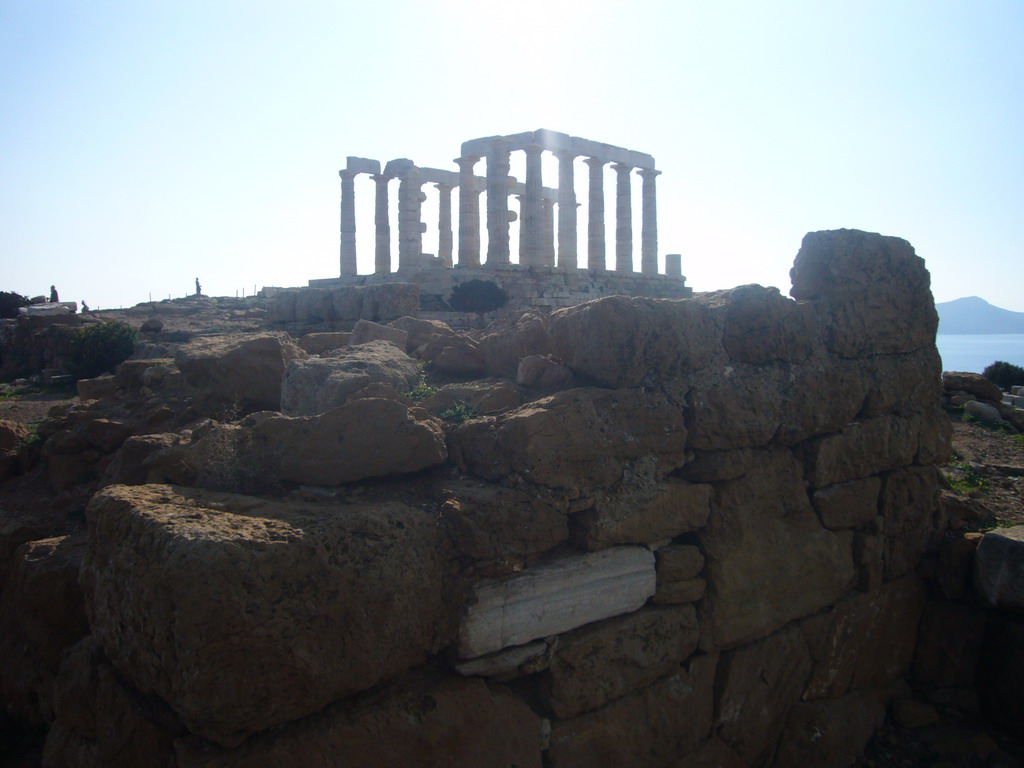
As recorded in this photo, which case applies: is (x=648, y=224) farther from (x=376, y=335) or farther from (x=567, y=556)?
(x=567, y=556)

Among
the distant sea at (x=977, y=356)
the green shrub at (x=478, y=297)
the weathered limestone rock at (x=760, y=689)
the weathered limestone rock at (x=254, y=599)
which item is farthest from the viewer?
the green shrub at (x=478, y=297)

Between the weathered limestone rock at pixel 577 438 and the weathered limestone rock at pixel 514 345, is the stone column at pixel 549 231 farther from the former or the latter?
the weathered limestone rock at pixel 577 438

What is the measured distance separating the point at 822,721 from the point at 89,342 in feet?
53.0

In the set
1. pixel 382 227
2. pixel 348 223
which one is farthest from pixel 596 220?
pixel 348 223

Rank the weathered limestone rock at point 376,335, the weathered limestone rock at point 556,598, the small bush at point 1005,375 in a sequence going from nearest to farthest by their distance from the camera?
the weathered limestone rock at point 556,598, the weathered limestone rock at point 376,335, the small bush at point 1005,375

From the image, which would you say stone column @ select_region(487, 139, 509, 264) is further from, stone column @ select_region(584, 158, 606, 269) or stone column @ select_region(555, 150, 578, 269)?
stone column @ select_region(584, 158, 606, 269)

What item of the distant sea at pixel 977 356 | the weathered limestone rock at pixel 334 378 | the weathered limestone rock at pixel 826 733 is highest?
the weathered limestone rock at pixel 334 378

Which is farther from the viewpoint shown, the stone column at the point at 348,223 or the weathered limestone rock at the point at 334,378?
the stone column at the point at 348,223

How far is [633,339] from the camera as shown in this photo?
163 inches

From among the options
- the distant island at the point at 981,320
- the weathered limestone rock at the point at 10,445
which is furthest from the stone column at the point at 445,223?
the distant island at the point at 981,320

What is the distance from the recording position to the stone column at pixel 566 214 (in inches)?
1225

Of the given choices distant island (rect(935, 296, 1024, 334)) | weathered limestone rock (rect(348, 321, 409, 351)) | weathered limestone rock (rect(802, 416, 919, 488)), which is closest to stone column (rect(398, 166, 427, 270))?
weathered limestone rock (rect(348, 321, 409, 351))

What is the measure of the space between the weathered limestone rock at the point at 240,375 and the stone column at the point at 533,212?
84.2 ft

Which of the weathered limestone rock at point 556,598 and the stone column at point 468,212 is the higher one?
the stone column at point 468,212
